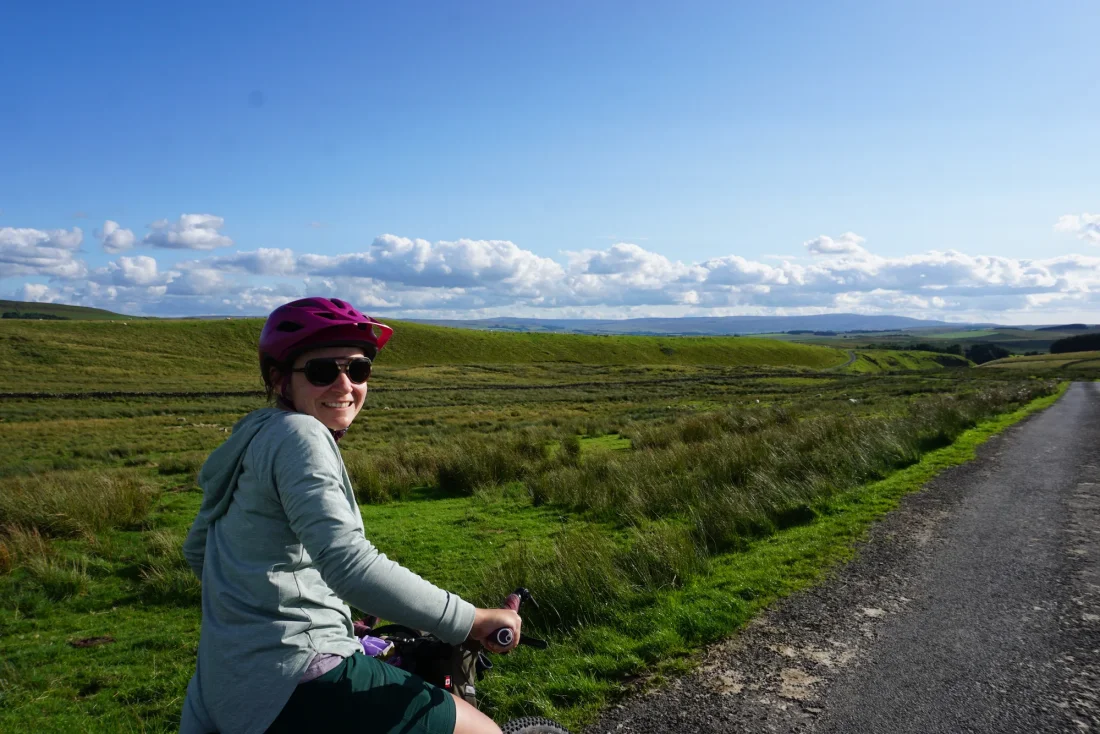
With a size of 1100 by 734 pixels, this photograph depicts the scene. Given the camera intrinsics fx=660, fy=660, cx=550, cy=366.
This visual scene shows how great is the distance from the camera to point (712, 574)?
6879 millimetres

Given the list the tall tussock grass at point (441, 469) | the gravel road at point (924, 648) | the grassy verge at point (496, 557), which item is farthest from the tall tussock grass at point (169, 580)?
the gravel road at point (924, 648)

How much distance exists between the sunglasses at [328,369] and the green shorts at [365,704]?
88 centimetres

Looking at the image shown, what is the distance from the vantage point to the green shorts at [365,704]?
1.89 m

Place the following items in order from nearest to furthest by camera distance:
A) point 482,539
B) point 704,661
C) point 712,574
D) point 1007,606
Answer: point 704,661 < point 1007,606 < point 712,574 < point 482,539

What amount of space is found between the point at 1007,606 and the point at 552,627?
3.83 metres

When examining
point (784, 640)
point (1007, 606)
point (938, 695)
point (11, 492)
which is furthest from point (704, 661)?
point (11, 492)

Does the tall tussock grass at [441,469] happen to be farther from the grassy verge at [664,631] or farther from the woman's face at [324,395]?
the woman's face at [324,395]

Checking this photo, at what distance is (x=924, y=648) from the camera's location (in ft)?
15.7

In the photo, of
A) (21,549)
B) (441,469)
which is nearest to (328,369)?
(21,549)

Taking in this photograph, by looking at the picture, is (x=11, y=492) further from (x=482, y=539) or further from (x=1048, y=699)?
(x=1048, y=699)

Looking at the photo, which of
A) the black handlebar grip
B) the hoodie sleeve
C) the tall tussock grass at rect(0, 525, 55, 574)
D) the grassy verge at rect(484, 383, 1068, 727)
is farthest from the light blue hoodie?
the tall tussock grass at rect(0, 525, 55, 574)

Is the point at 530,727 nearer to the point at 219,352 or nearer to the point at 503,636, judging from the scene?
the point at 503,636

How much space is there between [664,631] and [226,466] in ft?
13.6

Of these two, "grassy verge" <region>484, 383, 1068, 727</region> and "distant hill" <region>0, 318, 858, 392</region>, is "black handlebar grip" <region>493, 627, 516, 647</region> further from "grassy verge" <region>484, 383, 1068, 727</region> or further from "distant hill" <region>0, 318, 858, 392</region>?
"distant hill" <region>0, 318, 858, 392</region>
